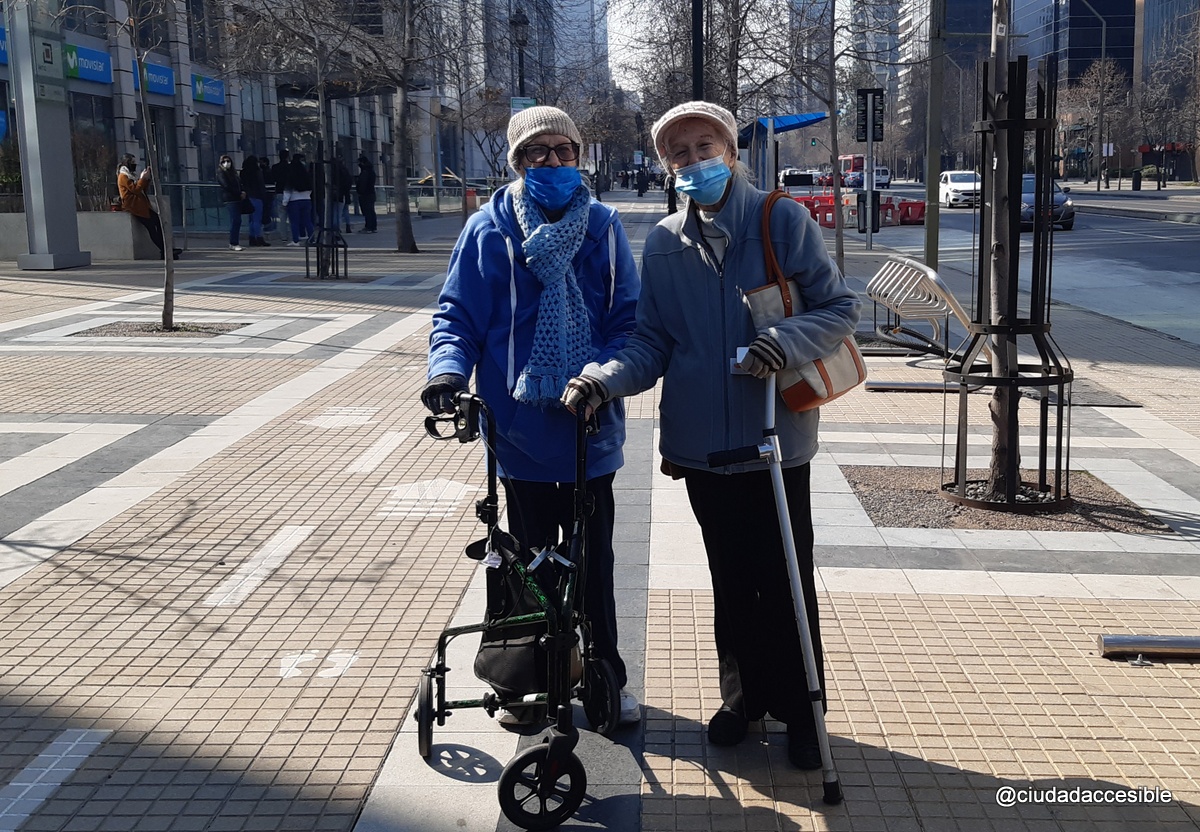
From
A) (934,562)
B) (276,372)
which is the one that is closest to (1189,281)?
(276,372)

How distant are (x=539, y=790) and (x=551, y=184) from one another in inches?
67.9

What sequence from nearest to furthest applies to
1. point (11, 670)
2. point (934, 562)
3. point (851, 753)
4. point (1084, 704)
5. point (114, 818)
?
point (114, 818), point (851, 753), point (1084, 704), point (11, 670), point (934, 562)

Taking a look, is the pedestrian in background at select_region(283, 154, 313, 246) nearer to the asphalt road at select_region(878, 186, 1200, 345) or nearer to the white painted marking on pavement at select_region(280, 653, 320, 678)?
the asphalt road at select_region(878, 186, 1200, 345)

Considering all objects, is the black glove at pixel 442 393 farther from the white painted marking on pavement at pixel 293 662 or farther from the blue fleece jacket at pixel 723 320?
the white painted marking on pavement at pixel 293 662

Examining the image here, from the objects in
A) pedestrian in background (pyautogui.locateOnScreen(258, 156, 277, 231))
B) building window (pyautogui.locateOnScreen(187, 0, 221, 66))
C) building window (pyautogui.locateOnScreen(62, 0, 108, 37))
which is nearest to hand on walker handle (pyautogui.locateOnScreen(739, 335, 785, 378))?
pedestrian in background (pyautogui.locateOnScreen(258, 156, 277, 231))

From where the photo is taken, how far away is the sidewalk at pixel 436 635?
142 inches

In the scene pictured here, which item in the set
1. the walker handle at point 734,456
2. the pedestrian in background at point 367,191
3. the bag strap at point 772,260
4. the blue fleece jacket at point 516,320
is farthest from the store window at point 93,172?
the walker handle at point 734,456

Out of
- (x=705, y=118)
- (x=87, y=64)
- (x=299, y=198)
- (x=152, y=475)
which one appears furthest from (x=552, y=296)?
(x=87, y=64)

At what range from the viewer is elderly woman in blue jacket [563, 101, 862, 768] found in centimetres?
355

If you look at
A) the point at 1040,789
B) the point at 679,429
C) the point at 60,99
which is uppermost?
the point at 60,99

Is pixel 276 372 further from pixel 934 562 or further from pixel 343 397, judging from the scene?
pixel 934 562

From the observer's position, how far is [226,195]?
27.9 m

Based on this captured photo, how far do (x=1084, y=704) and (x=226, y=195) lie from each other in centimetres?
2635

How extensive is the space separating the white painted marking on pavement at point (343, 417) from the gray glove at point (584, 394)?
18.7 ft
